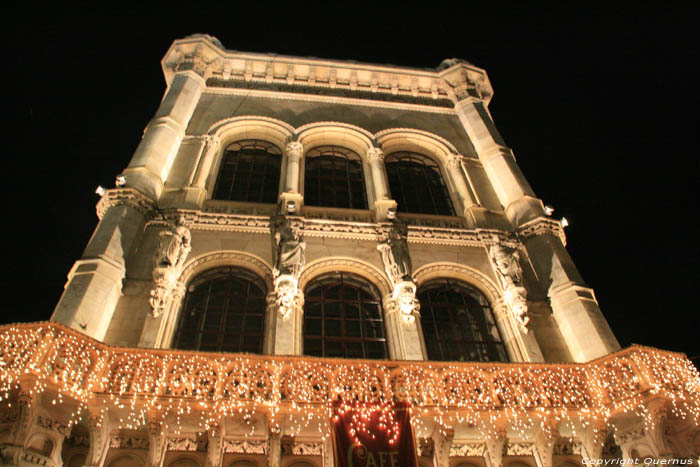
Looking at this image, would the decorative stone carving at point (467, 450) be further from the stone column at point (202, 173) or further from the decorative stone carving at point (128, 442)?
Result: the stone column at point (202, 173)

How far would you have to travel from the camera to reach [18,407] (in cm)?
825

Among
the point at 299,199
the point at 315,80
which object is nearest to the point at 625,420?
the point at 299,199

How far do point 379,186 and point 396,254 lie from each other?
3389 mm

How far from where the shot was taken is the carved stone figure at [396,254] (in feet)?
42.8

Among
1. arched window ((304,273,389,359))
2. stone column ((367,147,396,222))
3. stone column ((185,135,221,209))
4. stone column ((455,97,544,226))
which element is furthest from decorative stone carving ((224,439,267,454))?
stone column ((455,97,544,226))

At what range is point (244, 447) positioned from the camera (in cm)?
960

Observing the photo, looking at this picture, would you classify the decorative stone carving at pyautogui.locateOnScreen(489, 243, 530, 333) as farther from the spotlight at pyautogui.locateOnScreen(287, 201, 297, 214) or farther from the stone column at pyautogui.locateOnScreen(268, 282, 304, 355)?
the spotlight at pyautogui.locateOnScreen(287, 201, 297, 214)

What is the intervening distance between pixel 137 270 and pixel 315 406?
6146mm

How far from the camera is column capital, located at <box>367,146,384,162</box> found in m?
17.5

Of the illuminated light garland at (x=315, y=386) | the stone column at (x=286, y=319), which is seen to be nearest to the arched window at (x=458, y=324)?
the illuminated light garland at (x=315, y=386)

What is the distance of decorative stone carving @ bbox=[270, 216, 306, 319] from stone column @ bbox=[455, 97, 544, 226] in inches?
260

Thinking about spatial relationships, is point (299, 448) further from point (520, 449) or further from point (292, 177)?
point (292, 177)

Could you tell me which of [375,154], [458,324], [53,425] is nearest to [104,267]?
[53,425]

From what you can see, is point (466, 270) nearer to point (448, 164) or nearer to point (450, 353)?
point (450, 353)
